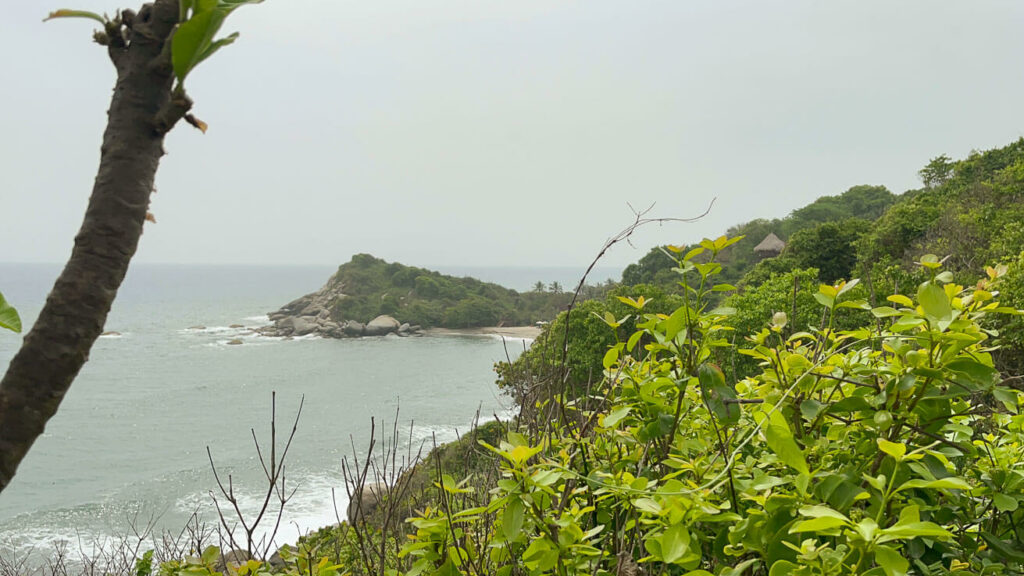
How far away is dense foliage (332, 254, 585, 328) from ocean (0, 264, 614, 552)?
5.45m

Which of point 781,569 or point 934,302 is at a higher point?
point 934,302

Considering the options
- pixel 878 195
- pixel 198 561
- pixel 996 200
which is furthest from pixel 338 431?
pixel 878 195

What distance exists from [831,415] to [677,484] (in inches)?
12.8

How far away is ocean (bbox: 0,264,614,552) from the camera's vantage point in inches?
837

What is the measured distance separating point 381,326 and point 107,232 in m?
65.2

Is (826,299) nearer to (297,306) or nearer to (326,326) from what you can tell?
(326,326)

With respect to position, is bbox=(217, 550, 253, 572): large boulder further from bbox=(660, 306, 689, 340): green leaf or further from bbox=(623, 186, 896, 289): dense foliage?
bbox=(623, 186, 896, 289): dense foliage

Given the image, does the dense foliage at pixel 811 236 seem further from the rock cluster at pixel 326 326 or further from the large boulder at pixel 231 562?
the rock cluster at pixel 326 326

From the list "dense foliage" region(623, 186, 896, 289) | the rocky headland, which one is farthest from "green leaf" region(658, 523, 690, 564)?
the rocky headland

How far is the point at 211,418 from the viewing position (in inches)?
1389

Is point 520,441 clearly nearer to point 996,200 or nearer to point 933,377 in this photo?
point 933,377

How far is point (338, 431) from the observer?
1233 inches

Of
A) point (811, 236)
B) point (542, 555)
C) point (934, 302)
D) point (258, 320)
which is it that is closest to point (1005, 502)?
point (934, 302)

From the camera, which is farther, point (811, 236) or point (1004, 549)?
point (811, 236)
